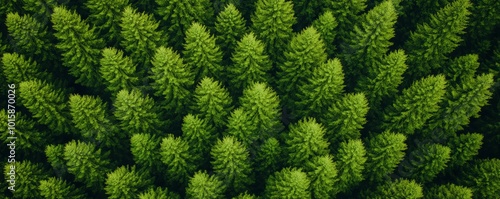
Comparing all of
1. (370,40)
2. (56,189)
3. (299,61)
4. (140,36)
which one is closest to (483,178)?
(370,40)

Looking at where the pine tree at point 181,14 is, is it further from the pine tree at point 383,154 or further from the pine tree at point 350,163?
the pine tree at point 383,154

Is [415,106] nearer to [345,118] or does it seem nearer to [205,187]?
[345,118]

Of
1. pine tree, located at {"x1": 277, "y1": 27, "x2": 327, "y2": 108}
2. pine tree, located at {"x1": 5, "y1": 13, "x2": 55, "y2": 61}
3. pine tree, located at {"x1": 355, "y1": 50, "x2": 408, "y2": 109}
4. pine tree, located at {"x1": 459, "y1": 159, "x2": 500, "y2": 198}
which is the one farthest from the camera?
pine tree, located at {"x1": 355, "y1": 50, "x2": 408, "y2": 109}

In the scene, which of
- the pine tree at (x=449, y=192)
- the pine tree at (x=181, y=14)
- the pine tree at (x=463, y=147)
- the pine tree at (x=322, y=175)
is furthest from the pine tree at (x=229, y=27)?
the pine tree at (x=449, y=192)

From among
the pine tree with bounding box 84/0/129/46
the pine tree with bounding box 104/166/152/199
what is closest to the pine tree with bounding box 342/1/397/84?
the pine tree with bounding box 84/0/129/46

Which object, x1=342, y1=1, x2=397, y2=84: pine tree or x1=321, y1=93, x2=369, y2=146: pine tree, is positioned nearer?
x1=321, y1=93, x2=369, y2=146: pine tree

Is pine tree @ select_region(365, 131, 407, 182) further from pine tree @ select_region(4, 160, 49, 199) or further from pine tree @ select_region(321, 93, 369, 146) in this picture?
pine tree @ select_region(4, 160, 49, 199)

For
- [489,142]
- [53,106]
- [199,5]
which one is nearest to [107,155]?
[53,106]
